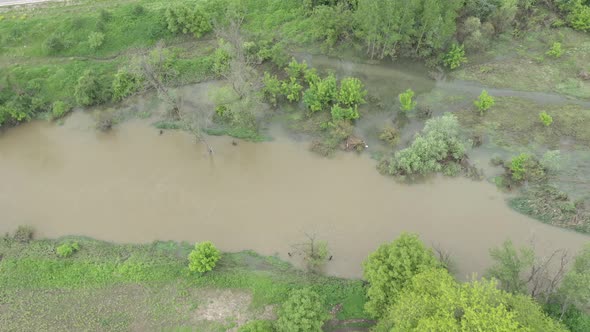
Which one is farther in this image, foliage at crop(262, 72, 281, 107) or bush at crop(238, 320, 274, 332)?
foliage at crop(262, 72, 281, 107)

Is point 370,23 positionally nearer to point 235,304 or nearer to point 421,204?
point 421,204

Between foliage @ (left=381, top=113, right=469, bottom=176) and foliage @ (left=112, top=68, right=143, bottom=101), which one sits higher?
foliage @ (left=112, top=68, right=143, bottom=101)

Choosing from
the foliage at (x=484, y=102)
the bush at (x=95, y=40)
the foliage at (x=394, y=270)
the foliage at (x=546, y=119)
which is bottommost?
the foliage at (x=394, y=270)

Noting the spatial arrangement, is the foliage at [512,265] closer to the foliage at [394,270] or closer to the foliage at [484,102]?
the foliage at [394,270]

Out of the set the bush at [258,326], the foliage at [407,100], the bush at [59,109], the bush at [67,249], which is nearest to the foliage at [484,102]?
the foliage at [407,100]

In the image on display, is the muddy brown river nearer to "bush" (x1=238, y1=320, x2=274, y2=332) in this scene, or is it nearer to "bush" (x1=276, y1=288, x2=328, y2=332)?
"bush" (x1=276, y1=288, x2=328, y2=332)

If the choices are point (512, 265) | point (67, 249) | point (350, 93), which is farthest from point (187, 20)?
point (512, 265)

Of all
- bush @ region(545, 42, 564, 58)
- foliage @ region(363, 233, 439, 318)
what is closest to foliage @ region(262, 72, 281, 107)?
foliage @ region(363, 233, 439, 318)
